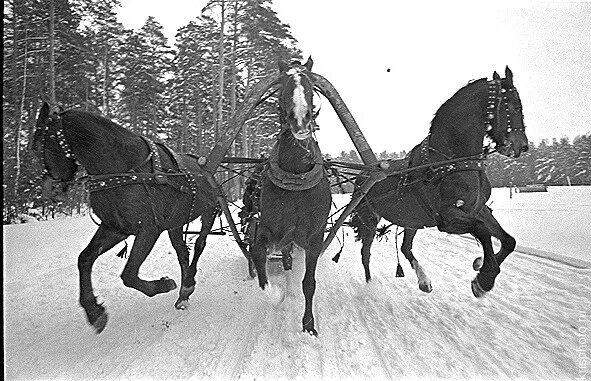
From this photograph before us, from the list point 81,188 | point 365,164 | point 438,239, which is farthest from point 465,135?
point 438,239

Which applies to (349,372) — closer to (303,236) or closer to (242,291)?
(303,236)

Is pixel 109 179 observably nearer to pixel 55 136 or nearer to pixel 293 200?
pixel 55 136

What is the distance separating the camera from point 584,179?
5523mm

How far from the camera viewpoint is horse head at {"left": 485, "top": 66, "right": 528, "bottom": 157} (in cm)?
384

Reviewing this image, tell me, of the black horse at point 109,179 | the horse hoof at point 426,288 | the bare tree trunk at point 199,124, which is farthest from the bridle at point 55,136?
the bare tree trunk at point 199,124

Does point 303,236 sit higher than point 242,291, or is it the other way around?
point 303,236

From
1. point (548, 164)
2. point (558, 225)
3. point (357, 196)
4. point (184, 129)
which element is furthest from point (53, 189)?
point (184, 129)

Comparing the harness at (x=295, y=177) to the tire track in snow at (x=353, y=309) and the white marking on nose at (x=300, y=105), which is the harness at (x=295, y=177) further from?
the tire track in snow at (x=353, y=309)

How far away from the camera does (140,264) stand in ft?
12.1

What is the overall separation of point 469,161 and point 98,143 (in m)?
3.80

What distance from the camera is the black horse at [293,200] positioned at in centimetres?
373

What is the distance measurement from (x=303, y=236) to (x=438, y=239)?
7846mm

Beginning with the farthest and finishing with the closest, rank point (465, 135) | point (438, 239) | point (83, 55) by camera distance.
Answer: point (83, 55), point (438, 239), point (465, 135)

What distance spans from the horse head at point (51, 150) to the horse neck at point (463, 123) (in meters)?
3.84
